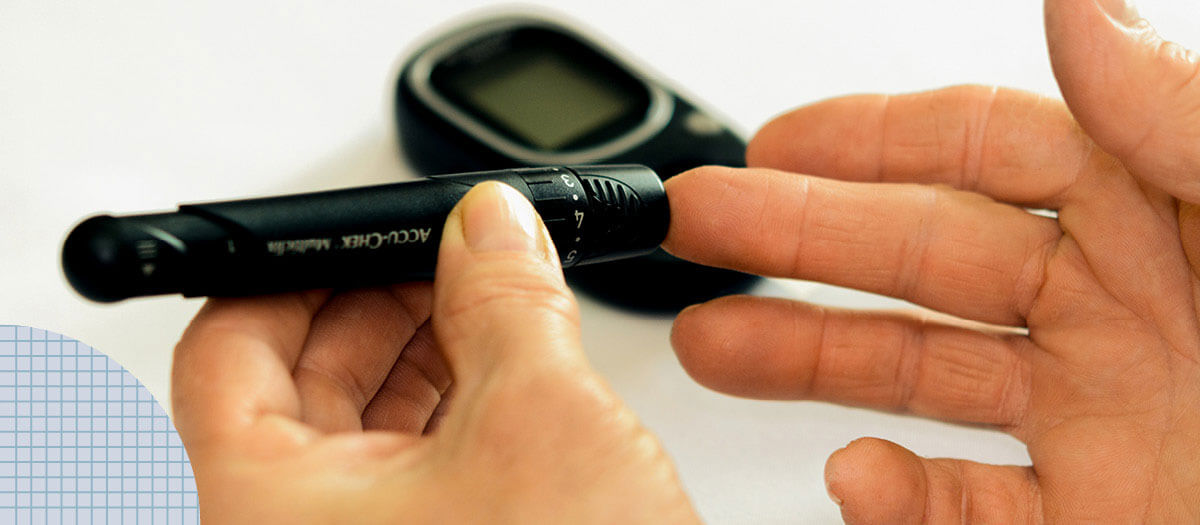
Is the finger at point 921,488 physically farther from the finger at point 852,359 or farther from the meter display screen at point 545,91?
the meter display screen at point 545,91

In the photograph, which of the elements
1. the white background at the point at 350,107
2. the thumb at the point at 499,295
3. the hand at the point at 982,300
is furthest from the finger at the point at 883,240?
the thumb at the point at 499,295

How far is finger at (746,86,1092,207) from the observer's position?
83cm

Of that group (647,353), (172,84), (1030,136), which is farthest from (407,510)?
(172,84)

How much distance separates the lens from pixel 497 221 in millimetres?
583

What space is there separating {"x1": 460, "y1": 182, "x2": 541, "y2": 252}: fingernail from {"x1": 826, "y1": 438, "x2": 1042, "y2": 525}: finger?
28 centimetres

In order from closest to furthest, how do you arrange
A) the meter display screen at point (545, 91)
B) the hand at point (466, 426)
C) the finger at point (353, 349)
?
1. the hand at point (466, 426)
2. the finger at point (353, 349)
3. the meter display screen at point (545, 91)

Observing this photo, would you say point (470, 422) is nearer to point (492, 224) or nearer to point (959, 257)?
point (492, 224)

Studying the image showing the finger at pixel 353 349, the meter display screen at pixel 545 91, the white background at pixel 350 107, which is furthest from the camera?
the meter display screen at pixel 545 91

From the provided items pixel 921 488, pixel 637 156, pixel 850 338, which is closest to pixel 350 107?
pixel 637 156

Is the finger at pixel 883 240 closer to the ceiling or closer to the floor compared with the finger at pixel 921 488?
closer to the ceiling

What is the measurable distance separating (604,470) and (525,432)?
4 centimetres

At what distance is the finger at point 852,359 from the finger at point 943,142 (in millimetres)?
124

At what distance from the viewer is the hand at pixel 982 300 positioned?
741 millimetres

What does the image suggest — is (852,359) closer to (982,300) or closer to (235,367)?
(982,300)
